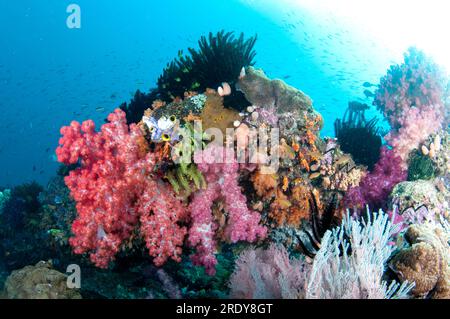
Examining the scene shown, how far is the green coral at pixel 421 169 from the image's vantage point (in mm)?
7473

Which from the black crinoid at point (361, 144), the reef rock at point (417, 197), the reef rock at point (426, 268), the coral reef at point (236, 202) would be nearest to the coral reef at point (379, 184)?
the coral reef at point (236, 202)

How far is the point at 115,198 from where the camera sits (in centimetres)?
435

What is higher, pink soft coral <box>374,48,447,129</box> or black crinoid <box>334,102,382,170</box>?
pink soft coral <box>374,48,447,129</box>

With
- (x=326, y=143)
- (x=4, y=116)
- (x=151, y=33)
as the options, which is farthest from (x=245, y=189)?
(x=4, y=116)

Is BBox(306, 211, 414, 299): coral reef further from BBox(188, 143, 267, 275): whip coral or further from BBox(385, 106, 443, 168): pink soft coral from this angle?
BBox(385, 106, 443, 168): pink soft coral

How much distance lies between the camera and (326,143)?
6941 mm

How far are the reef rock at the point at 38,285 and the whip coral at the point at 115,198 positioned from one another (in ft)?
1.59

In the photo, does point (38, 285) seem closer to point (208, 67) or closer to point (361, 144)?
point (208, 67)

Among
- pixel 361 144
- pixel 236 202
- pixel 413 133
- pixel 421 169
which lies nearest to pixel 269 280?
pixel 236 202

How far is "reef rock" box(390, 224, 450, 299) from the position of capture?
9.85 feet

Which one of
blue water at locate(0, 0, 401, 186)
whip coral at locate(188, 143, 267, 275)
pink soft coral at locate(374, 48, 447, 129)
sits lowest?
whip coral at locate(188, 143, 267, 275)

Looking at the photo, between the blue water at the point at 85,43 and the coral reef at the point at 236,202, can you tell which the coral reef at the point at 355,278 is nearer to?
the coral reef at the point at 236,202

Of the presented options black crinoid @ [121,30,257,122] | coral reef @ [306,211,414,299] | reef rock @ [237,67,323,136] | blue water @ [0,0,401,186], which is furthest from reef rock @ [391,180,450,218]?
blue water @ [0,0,401,186]

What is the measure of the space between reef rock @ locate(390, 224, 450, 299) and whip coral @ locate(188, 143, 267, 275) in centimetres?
222
